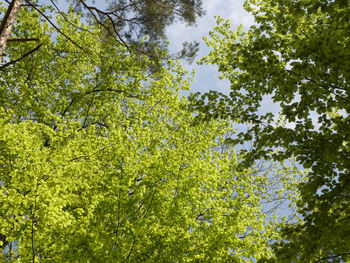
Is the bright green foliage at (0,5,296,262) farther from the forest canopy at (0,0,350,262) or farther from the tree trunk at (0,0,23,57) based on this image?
the tree trunk at (0,0,23,57)

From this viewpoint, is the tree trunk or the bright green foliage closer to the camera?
the tree trunk

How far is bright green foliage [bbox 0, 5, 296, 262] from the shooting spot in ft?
24.0

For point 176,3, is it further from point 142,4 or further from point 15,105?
point 15,105

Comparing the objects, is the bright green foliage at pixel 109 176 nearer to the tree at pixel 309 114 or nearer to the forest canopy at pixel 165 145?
the forest canopy at pixel 165 145

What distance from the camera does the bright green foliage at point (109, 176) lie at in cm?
731

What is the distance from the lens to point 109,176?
9.13m

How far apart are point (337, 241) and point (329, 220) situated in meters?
0.33

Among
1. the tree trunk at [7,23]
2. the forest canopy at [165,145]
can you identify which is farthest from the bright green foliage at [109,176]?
the tree trunk at [7,23]

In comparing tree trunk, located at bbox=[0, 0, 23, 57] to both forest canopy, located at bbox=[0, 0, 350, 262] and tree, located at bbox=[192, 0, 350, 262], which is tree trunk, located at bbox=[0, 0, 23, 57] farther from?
tree, located at bbox=[192, 0, 350, 262]

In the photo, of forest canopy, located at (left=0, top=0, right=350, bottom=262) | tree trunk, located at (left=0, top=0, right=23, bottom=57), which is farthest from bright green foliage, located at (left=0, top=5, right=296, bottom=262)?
tree trunk, located at (left=0, top=0, right=23, bottom=57)

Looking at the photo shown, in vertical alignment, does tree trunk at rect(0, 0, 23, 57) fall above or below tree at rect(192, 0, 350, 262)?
above

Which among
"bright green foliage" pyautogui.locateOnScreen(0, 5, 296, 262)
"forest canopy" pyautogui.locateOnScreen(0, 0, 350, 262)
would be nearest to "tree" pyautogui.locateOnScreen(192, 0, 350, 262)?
"forest canopy" pyautogui.locateOnScreen(0, 0, 350, 262)

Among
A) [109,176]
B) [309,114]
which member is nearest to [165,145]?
[109,176]

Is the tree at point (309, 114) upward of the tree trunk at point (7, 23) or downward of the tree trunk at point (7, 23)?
downward
